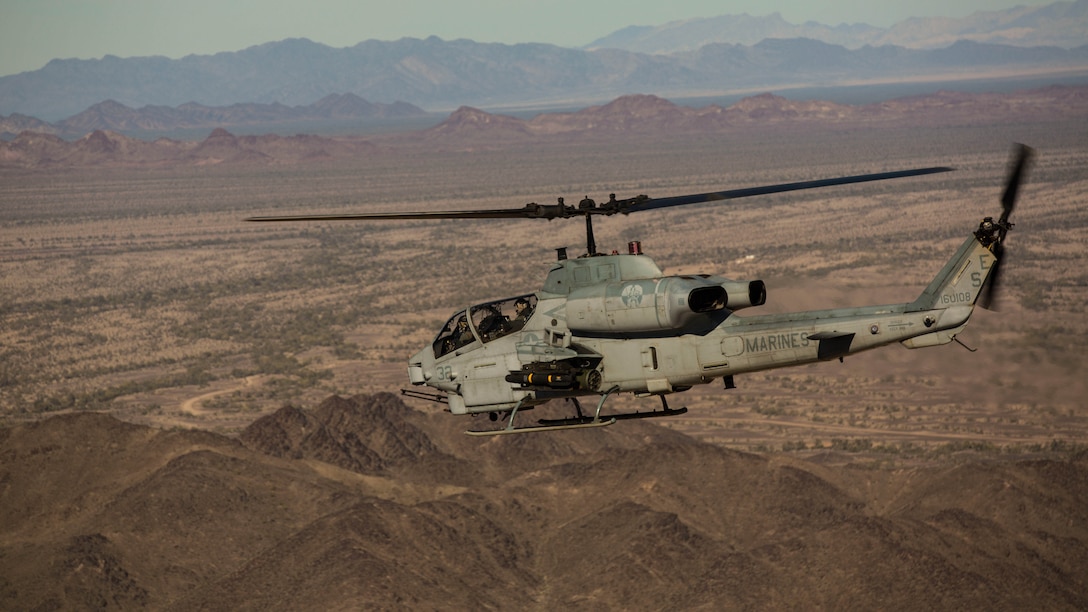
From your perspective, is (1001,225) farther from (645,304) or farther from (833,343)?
(645,304)

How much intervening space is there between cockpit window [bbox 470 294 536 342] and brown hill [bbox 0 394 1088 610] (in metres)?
10.2

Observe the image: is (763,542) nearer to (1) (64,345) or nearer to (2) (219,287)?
(1) (64,345)

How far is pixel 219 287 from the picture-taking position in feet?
372

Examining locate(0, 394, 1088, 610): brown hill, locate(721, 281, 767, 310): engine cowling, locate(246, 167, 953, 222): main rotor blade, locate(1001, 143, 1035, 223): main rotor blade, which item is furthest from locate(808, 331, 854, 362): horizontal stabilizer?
locate(0, 394, 1088, 610): brown hill

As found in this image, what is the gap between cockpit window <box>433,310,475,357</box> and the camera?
26.3 m

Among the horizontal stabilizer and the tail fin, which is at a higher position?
the tail fin

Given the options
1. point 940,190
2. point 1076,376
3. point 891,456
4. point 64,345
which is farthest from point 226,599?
point 940,190

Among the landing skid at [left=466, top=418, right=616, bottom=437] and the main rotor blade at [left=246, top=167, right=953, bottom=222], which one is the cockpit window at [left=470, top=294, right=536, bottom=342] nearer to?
the landing skid at [left=466, top=418, right=616, bottom=437]

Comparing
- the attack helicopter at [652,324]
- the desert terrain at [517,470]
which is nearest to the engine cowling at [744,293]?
the attack helicopter at [652,324]

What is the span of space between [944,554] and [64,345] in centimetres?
6750

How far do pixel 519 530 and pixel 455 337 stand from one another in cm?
1408

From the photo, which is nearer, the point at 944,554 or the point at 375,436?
the point at 944,554

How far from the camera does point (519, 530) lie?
39.2 m

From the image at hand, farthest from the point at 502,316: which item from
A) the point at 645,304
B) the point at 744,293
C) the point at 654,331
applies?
the point at 744,293
